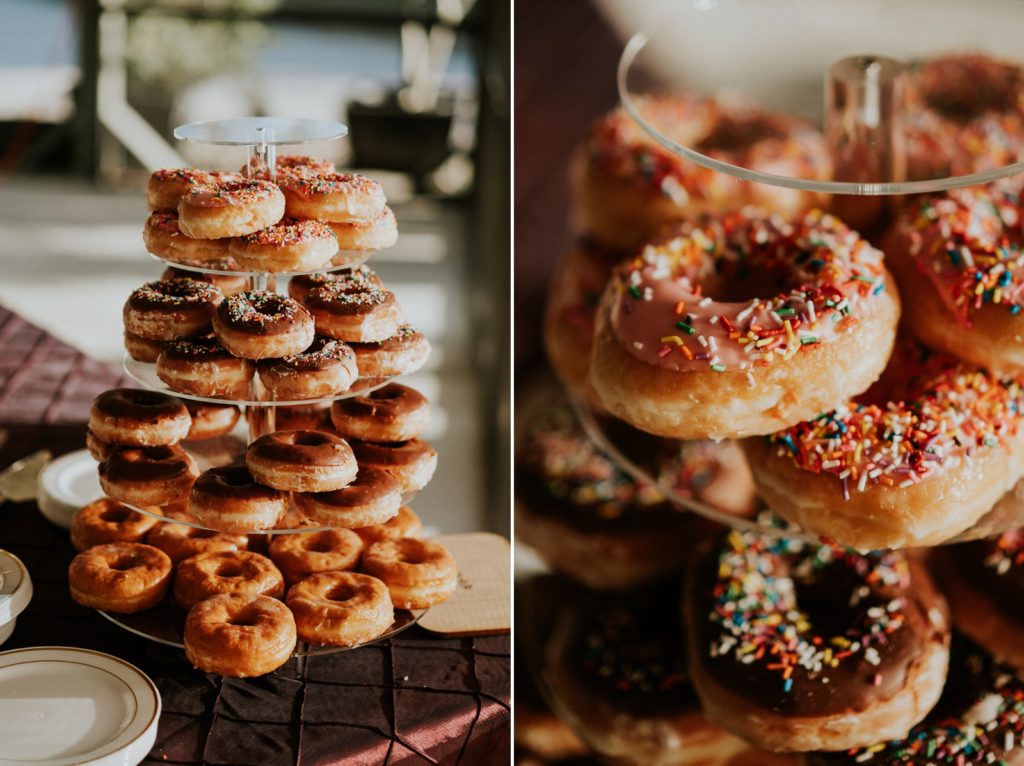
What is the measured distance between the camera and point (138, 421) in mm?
1248

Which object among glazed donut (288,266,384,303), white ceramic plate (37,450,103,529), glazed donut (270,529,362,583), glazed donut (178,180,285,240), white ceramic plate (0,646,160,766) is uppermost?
glazed donut (178,180,285,240)

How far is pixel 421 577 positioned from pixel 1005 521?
69 centimetres

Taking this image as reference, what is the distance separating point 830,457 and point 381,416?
0.52 metres

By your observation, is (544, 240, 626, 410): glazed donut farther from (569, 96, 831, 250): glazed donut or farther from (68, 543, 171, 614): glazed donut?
(68, 543, 171, 614): glazed donut

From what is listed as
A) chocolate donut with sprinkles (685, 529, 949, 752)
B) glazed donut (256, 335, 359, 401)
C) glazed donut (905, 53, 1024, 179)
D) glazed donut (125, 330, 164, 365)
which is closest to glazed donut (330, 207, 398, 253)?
glazed donut (256, 335, 359, 401)

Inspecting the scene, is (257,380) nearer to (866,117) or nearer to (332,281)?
(332,281)

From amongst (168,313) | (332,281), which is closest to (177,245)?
(168,313)

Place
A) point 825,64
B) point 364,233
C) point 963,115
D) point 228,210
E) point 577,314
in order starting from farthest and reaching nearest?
point 963,115 → point 577,314 → point 825,64 → point 364,233 → point 228,210

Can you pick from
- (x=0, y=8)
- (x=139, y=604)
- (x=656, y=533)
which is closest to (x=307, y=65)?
(x=0, y=8)

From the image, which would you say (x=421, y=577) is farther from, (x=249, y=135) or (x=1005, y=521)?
(x=1005, y=521)

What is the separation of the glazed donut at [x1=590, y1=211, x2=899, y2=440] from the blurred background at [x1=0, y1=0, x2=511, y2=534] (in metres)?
2.24

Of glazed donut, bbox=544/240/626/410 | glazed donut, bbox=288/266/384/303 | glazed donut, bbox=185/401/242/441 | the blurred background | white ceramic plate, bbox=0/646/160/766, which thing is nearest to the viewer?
white ceramic plate, bbox=0/646/160/766

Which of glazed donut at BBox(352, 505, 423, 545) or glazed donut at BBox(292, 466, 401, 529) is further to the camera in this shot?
glazed donut at BBox(352, 505, 423, 545)

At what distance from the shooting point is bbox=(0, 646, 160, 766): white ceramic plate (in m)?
1.08
